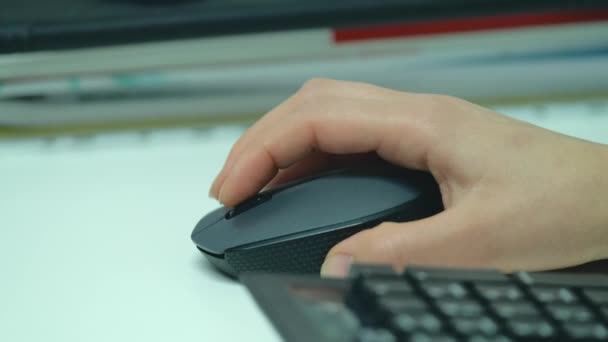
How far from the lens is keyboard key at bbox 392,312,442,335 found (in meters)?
0.31

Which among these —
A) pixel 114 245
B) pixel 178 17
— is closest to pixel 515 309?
pixel 114 245

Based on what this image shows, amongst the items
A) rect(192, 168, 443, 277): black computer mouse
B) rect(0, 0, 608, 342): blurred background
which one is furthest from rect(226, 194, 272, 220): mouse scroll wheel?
rect(0, 0, 608, 342): blurred background

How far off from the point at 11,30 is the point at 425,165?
540 millimetres

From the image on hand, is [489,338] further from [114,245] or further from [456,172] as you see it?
[114,245]

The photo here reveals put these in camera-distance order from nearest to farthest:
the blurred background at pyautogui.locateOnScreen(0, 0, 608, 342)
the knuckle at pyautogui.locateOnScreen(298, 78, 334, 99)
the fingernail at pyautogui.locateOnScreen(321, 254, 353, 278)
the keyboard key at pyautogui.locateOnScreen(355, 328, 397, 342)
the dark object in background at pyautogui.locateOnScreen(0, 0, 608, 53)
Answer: the keyboard key at pyautogui.locateOnScreen(355, 328, 397, 342)
the fingernail at pyautogui.locateOnScreen(321, 254, 353, 278)
the knuckle at pyautogui.locateOnScreen(298, 78, 334, 99)
the blurred background at pyautogui.locateOnScreen(0, 0, 608, 342)
the dark object in background at pyautogui.locateOnScreen(0, 0, 608, 53)

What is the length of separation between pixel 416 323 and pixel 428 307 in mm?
17

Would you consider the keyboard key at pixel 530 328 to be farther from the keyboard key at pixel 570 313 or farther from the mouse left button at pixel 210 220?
the mouse left button at pixel 210 220

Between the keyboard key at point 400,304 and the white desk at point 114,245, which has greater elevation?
the keyboard key at point 400,304

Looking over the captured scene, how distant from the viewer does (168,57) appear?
0.88m

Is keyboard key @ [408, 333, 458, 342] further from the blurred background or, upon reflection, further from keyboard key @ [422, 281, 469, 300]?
the blurred background

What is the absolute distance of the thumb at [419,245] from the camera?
1.42 ft

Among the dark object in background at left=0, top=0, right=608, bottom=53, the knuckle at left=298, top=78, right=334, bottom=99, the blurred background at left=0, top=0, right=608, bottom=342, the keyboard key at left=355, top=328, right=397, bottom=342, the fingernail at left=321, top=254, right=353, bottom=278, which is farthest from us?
the dark object in background at left=0, top=0, right=608, bottom=53

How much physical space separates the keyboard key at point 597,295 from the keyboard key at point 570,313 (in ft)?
0.04

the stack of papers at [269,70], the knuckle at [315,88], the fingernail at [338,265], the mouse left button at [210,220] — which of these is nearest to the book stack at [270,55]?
the stack of papers at [269,70]
